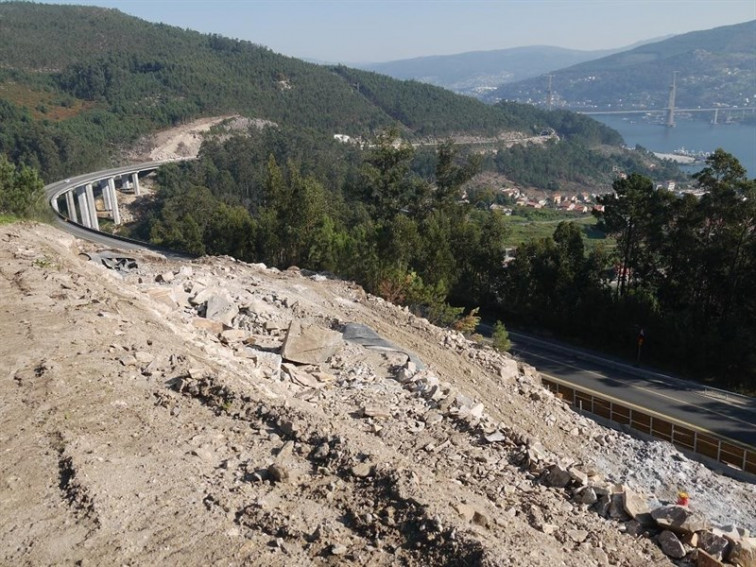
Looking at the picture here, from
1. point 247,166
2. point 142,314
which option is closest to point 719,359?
point 142,314

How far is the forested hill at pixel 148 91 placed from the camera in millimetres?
75125

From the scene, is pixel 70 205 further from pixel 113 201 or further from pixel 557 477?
pixel 557 477

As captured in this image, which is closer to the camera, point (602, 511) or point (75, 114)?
point (602, 511)

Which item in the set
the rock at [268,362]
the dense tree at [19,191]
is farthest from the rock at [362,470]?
the dense tree at [19,191]

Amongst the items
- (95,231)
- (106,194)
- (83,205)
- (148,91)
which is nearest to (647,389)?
(95,231)

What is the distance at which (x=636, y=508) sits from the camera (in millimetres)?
6289

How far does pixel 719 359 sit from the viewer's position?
19531mm

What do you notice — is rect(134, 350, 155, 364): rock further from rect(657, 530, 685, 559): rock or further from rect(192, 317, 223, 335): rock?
rect(657, 530, 685, 559): rock

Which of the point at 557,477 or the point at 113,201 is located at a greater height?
the point at 557,477

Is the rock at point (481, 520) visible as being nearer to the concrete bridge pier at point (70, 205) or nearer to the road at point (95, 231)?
the road at point (95, 231)

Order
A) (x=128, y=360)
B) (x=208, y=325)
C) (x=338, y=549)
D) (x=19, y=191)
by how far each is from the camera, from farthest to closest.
→ 1. (x=19, y=191)
2. (x=208, y=325)
3. (x=128, y=360)
4. (x=338, y=549)

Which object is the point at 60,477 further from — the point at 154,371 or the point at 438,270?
the point at 438,270

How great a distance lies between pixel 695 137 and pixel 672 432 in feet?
589

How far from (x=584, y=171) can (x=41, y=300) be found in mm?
105761
